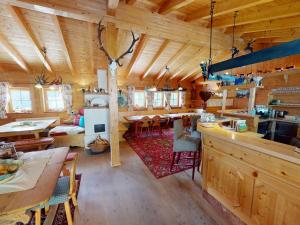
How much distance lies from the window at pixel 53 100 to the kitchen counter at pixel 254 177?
6028 millimetres

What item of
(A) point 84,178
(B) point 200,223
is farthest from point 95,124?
(B) point 200,223

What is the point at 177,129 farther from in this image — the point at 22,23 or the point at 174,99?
the point at 174,99

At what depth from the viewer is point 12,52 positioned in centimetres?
410

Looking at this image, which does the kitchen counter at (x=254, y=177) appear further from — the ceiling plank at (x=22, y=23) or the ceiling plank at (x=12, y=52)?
the ceiling plank at (x=12, y=52)

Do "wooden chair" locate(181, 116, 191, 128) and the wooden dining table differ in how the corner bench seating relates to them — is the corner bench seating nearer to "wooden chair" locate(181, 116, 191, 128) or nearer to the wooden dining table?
the wooden dining table

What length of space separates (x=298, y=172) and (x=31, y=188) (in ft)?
7.55

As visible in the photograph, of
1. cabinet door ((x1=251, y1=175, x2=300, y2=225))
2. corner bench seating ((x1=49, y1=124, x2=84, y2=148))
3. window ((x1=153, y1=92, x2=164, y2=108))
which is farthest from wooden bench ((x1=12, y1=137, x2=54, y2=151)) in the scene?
window ((x1=153, y1=92, x2=164, y2=108))

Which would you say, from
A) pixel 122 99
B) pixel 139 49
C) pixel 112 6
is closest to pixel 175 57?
pixel 139 49

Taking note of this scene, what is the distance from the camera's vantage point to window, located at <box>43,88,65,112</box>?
19.0 feet

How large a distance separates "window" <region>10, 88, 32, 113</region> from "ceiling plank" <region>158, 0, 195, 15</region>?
18.9ft

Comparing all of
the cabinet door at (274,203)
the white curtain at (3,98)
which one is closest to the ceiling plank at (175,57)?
the cabinet door at (274,203)

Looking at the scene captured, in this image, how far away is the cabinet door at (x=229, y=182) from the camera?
1.61 metres

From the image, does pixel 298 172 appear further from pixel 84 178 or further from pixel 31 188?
pixel 84 178

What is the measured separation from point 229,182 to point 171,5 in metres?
3.10
